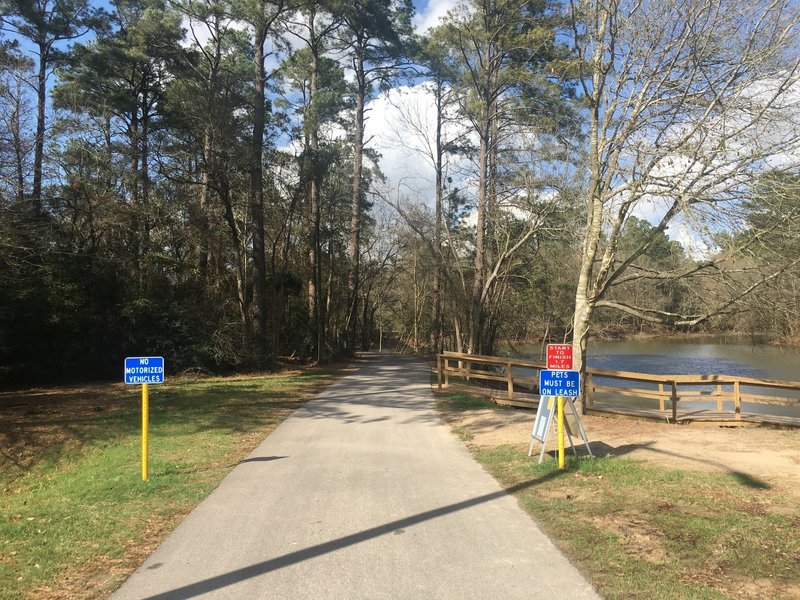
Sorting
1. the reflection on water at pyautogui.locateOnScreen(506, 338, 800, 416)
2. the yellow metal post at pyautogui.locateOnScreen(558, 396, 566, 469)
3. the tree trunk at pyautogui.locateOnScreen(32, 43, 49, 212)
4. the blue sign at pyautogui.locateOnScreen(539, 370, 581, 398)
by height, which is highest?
the tree trunk at pyautogui.locateOnScreen(32, 43, 49, 212)

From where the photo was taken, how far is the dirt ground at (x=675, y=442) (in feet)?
25.4

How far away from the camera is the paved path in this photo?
158 inches

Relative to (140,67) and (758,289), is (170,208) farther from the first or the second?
(758,289)

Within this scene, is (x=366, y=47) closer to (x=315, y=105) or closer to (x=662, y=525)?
(x=315, y=105)

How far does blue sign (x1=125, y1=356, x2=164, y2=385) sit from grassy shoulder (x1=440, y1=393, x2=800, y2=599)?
4.41 m

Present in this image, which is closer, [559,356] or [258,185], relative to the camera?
[559,356]

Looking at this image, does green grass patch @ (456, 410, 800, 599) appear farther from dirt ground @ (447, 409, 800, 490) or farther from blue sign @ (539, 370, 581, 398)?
blue sign @ (539, 370, 581, 398)

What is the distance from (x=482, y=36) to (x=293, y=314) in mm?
16125

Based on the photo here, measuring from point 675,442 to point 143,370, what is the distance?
8.44 metres

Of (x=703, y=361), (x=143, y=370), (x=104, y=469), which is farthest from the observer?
(x=703, y=361)

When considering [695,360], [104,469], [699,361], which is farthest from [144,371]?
[695,360]

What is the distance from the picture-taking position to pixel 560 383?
23.8 feet

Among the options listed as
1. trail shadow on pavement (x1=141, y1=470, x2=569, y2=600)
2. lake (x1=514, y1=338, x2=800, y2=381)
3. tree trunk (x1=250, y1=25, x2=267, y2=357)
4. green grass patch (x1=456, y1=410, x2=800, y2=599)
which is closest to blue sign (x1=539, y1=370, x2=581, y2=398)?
green grass patch (x1=456, y1=410, x2=800, y2=599)

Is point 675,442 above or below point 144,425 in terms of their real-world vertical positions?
below
